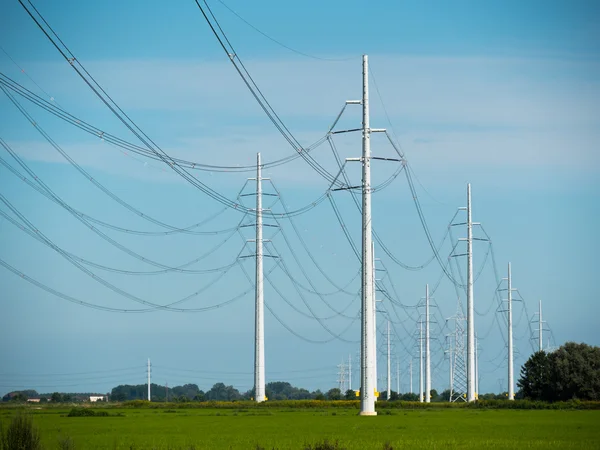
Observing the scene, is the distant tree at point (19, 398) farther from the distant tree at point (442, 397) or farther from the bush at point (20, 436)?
the distant tree at point (442, 397)

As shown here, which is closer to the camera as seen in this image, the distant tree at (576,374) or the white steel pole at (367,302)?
the white steel pole at (367,302)

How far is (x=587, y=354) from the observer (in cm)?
9475

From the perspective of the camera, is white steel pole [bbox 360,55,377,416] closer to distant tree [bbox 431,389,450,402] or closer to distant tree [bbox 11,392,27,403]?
distant tree [bbox 11,392,27,403]

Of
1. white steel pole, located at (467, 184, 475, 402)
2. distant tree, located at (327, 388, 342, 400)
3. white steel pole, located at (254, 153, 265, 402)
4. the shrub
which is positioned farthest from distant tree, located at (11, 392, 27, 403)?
distant tree, located at (327, 388, 342, 400)

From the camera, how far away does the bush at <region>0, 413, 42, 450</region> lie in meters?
23.8

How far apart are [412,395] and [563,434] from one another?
443 ft

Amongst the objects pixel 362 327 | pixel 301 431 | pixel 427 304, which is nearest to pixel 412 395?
pixel 427 304

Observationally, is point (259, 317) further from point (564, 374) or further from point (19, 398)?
point (19, 398)

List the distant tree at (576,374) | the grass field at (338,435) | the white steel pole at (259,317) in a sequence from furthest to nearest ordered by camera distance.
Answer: the distant tree at (576,374)
the white steel pole at (259,317)
the grass field at (338,435)

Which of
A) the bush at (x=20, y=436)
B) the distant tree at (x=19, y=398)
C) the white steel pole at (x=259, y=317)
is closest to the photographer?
the bush at (x=20, y=436)

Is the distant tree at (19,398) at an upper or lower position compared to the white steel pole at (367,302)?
lower

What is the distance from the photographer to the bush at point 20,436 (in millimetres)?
23750

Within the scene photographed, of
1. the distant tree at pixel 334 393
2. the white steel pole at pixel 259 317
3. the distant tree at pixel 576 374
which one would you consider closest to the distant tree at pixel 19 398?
the white steel pole at pixel 259 317

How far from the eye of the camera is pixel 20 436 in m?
23.9
